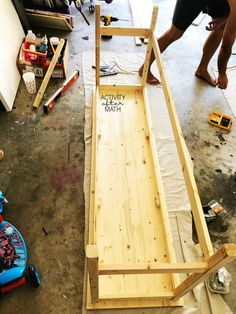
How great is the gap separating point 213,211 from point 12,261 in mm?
1309

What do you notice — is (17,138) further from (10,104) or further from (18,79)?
(18,79)

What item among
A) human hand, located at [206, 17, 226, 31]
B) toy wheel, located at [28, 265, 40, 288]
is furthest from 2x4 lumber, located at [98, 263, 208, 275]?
human hand, located at [206, 17, 226, 31]

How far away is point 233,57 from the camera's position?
296cm

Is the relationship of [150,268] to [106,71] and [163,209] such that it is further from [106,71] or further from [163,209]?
[106,71]

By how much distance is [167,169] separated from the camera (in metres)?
1.93

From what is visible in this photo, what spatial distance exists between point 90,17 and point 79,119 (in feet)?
6.03

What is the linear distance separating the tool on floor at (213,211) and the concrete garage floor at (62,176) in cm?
6

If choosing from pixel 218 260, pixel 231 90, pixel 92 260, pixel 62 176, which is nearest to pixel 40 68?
pixel 62 176

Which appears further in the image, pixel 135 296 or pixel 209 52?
pixel 209 52

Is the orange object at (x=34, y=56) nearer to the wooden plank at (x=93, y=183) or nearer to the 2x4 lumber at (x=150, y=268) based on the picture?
the wooden plank at (x=93, y=183)

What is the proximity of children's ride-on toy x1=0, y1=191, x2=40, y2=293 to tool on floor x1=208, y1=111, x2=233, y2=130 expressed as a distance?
1.85 m

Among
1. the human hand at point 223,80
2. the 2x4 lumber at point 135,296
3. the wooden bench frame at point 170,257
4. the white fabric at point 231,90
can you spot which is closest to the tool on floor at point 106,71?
the wooden bench frame at point 170,257

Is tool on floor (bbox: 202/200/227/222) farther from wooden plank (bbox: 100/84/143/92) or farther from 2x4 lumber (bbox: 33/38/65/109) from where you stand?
2x4 lumber (bbox: 33/38/65/109)

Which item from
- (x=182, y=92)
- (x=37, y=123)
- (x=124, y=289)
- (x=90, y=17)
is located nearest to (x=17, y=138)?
(x=37, y=123)
